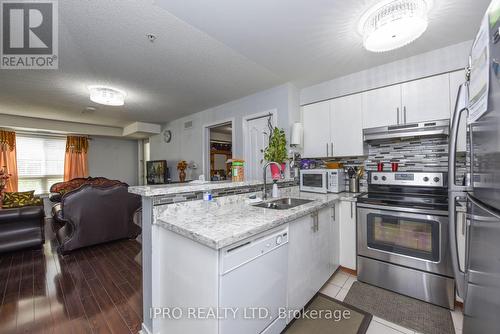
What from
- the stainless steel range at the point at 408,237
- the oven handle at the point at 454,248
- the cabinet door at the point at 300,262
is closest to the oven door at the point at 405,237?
the stainless steel range at the point at 408,237

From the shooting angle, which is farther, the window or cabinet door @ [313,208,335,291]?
the window

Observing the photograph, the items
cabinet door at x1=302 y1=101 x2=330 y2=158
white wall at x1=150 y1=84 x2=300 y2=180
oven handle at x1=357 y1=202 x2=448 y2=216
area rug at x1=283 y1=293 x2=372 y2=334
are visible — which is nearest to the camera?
area rug at x1=283 y1=293 x2=372 y2=334

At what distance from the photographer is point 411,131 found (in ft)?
6.97

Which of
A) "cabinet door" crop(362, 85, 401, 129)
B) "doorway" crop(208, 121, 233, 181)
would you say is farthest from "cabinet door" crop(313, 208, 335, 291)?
"doorway" crop(208, 121, 233, 181)

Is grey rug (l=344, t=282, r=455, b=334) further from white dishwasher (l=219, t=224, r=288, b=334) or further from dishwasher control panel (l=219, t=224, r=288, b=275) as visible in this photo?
dishwasher control panel (l=219, t=224, r=288, b=275)

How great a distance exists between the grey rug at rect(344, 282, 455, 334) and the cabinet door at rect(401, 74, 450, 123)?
176 cm

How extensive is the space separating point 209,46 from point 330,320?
2.65 meters

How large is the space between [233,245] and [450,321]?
6.31 feet

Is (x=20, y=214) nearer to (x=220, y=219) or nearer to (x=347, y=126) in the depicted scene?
(x=220, y=219)

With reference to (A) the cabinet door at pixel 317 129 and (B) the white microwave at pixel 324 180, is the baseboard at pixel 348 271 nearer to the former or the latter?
(B) the white microwave at pixel 324 180

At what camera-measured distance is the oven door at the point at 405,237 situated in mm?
1749

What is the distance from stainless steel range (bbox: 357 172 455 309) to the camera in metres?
1.75

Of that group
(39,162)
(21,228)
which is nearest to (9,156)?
(39,162)

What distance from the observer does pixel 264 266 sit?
1240 mm
